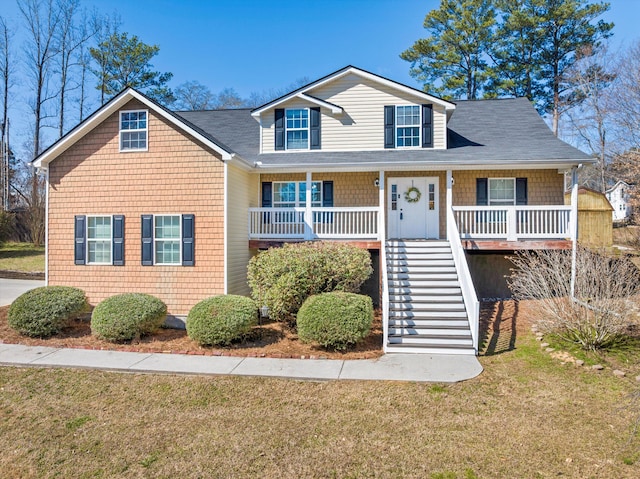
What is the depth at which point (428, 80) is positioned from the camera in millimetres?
28734

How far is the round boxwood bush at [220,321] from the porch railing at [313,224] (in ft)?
12.8

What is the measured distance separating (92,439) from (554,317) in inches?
332

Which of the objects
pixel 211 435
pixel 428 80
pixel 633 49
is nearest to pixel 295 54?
pixel 428 80

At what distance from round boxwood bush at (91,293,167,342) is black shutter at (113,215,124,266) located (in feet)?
6.31

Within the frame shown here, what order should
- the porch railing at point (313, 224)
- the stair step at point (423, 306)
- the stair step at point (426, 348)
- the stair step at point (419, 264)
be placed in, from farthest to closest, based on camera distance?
the porch railing at point (313, 224), the stair step at point (419, 264), the stair step at point (423, 306), the stair step at point (426, 348)

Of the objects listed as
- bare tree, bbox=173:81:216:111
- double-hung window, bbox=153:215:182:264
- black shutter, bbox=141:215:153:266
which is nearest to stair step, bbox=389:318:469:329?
double-hung window, bbox=153:215:182:264

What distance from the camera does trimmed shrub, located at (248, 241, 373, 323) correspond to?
31.0 feet

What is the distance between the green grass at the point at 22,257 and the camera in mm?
→ 20797

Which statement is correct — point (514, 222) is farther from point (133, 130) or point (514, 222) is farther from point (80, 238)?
point (80, 238)

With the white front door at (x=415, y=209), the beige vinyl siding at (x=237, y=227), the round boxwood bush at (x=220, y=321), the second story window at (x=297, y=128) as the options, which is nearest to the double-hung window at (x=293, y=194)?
the beige vinyl siding at (x=237, y=227)

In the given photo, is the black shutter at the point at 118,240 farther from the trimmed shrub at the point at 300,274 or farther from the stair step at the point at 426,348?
the stair step at the point at 426,348

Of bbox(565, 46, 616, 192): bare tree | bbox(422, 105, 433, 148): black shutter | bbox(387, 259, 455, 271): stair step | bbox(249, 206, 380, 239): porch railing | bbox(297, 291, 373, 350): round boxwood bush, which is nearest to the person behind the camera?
bbox(297, 291, 373, 350): round boxwood bush

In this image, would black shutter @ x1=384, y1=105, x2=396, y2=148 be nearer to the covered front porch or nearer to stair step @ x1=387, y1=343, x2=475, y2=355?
the covered front porch

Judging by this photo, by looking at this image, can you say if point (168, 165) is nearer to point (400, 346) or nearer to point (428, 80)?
point (400, 346)
